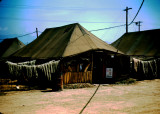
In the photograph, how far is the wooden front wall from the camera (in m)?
12.8

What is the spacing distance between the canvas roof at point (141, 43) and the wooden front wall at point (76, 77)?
498 inches

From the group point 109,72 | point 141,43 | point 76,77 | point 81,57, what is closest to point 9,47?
point 81,57

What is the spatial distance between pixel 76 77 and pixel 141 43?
16.4m

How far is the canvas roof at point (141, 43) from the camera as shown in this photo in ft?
71.9

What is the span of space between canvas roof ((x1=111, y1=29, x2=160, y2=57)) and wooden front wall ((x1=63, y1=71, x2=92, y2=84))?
12.7 m

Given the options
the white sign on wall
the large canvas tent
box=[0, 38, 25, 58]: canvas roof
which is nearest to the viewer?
the large canvas tent

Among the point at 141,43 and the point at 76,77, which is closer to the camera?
the point at 76,77

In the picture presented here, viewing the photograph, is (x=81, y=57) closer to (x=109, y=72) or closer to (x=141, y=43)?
(x=109, y=72)

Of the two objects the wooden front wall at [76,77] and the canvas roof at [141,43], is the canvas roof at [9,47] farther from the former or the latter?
the wooden front wall at [76,77]

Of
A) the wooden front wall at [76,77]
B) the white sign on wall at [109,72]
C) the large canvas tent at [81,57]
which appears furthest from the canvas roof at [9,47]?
the white sign on wall at [109,72]

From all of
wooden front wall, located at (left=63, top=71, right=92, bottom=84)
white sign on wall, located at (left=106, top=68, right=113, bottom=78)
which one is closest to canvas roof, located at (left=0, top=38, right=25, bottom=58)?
wooden front wall, located at (left=63, top=71, right=92, bottom=84)

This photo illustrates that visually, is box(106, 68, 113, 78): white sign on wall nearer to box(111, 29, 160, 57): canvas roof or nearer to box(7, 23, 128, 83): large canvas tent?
box(7, 23, 128, 83): large canvas tent

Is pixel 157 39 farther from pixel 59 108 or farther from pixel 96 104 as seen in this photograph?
pixel 59 108

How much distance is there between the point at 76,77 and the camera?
43.4 ft
